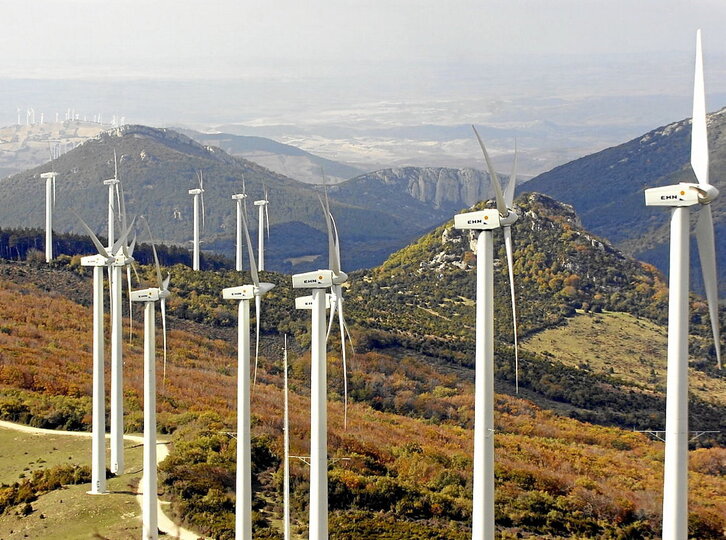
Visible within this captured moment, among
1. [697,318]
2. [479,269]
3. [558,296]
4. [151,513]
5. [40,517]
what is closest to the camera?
[479,269]

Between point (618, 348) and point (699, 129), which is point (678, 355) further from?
point (618, 348)

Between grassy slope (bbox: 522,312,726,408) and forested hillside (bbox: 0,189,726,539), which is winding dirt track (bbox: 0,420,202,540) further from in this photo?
grassy slope (bbox: 522,312,726,408)

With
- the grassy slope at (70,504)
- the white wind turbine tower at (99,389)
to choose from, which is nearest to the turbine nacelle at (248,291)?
the white wind turbine tower at (99,389)

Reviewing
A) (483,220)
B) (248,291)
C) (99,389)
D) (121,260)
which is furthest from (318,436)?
(121,260)

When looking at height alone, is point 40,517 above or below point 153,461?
below

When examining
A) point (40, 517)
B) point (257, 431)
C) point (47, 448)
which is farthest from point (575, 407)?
point (40, 517)

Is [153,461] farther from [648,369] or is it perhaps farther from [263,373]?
[648,369]
